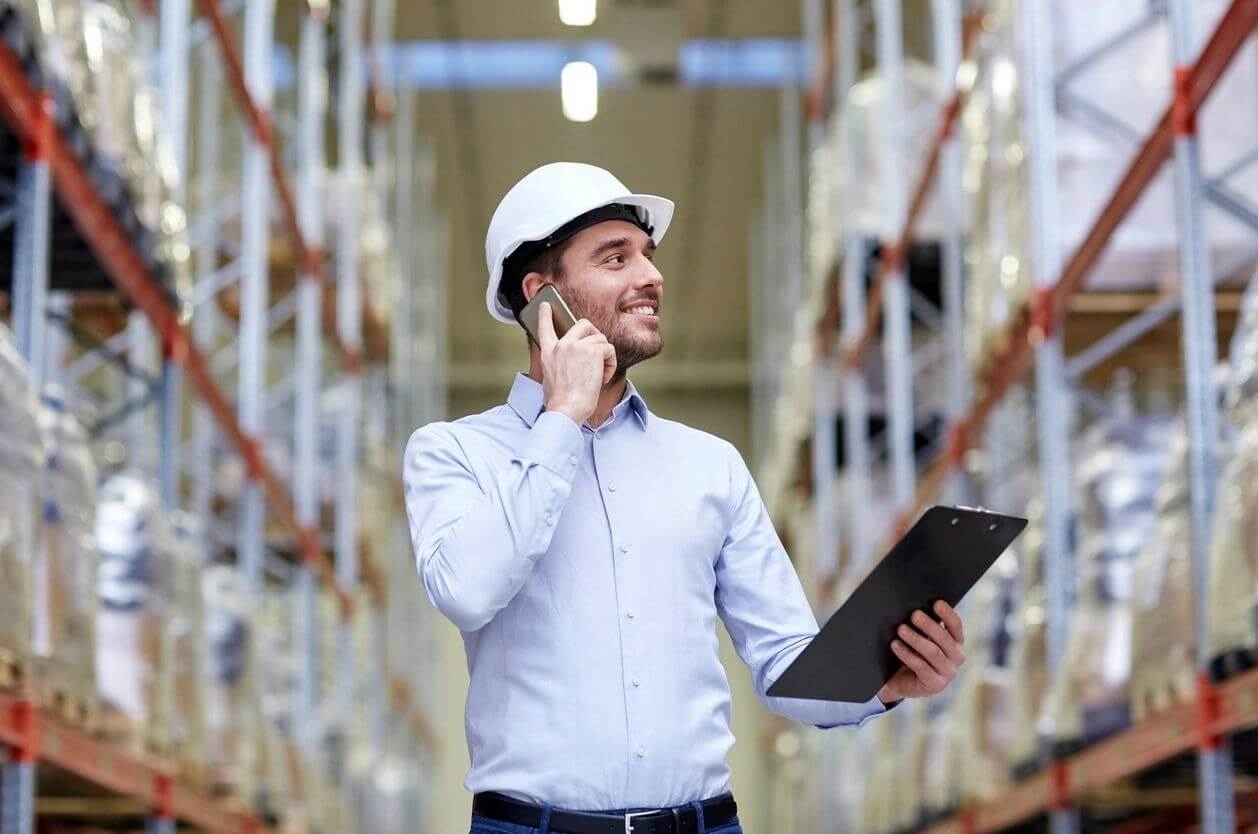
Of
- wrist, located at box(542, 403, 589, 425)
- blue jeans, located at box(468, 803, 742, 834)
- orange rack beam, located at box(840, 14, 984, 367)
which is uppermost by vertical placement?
orange rack beam, located at box(840, 14, 984, 367)

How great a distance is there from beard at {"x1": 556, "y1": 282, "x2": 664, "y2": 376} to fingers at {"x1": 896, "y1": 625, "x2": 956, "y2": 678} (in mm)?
522

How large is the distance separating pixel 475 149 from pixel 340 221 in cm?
623

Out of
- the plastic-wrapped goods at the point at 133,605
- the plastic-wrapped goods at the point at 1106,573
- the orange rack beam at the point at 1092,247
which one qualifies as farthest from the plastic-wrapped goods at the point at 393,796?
the plastic-wrapped goods at the point at 1106,573

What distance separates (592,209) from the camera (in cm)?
276

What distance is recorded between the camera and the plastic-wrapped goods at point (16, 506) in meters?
5.44

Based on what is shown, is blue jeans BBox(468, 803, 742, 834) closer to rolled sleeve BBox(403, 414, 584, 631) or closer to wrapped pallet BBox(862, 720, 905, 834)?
rolled sleeve BBox(403, 414, 584, 631)

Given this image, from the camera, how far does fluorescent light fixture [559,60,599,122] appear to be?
1186cm

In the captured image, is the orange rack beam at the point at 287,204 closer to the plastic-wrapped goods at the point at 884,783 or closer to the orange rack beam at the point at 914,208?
the orange rack beam at the point at 914,208

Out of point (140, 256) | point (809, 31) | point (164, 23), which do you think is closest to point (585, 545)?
point (140, 256)

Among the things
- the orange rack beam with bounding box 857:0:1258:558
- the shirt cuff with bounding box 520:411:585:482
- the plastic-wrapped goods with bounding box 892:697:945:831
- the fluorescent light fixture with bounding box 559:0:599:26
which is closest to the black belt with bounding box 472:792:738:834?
the shirt cuff with bounding box 520:411:585:482

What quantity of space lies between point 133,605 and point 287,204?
5.96 meters

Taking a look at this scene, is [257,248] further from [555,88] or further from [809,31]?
[555,88]

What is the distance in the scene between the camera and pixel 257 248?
1173 cm

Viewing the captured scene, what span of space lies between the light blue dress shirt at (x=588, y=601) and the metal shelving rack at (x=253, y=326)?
3.26 m
